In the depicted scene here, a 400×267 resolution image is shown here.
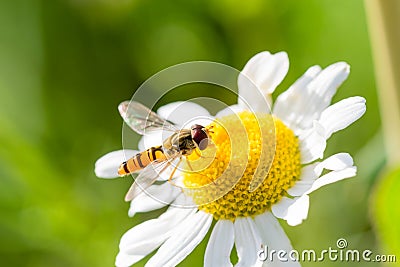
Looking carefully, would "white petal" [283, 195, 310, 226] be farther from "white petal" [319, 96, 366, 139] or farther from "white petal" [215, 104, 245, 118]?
"white petal" [215, 104, 245, 118]

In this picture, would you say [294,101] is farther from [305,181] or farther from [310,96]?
[305,181]

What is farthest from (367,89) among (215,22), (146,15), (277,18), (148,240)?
(148,240)

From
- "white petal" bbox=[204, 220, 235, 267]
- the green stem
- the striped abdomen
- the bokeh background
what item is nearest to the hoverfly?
the striped abdomen

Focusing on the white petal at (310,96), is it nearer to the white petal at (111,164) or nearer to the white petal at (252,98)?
the white petal at (252,98)

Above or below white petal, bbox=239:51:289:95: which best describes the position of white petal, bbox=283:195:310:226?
below

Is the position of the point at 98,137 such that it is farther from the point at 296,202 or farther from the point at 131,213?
the point at 296,202

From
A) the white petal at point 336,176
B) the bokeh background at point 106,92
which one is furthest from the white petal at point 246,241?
the bokeh background at point 106,92

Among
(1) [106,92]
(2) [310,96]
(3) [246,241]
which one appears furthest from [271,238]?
(1) [106,92]
